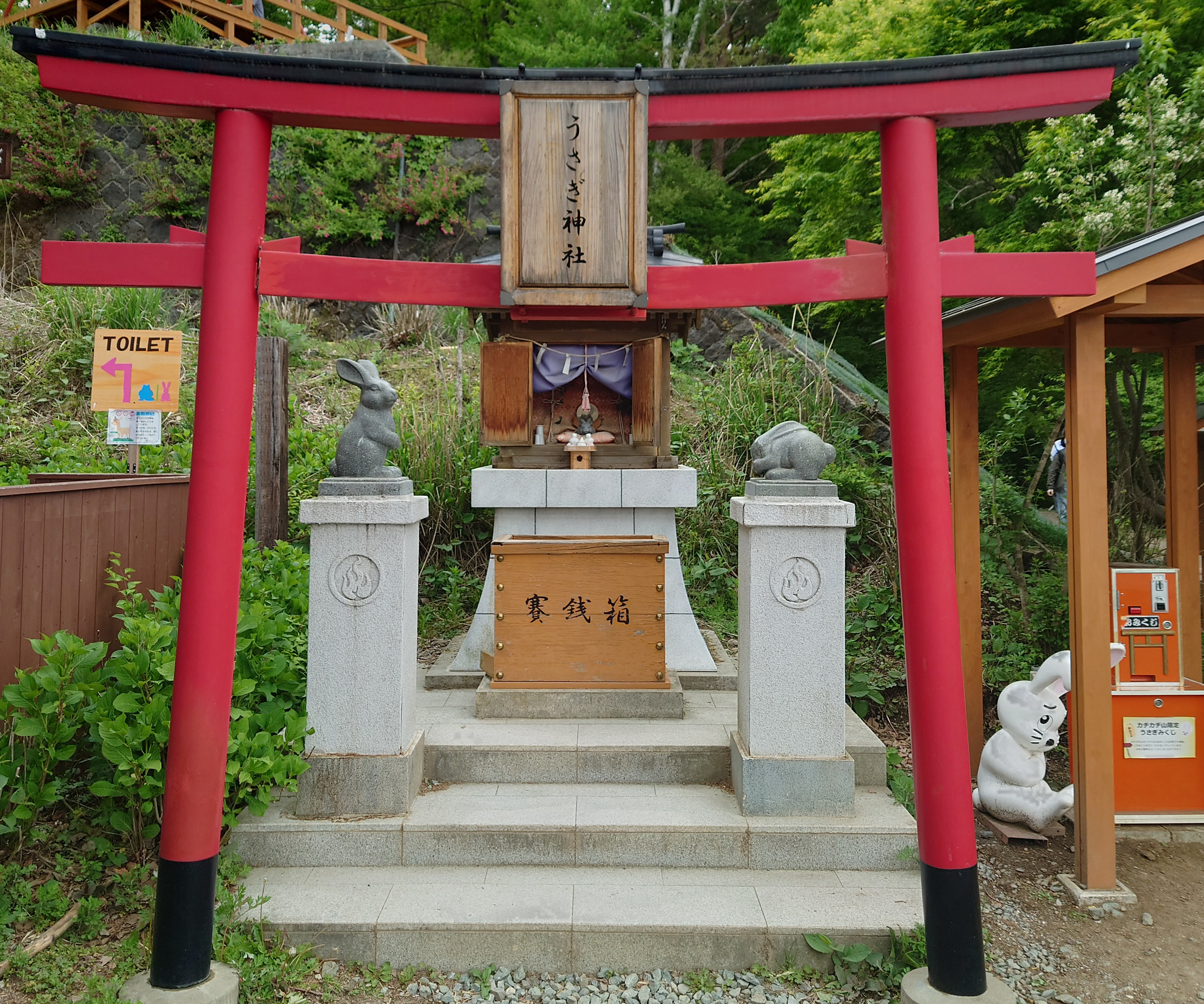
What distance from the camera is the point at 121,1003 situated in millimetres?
2902

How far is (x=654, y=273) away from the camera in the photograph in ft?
11.3

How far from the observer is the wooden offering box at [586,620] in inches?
202

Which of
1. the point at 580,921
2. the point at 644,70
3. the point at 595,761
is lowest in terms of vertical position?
the point at 580,921

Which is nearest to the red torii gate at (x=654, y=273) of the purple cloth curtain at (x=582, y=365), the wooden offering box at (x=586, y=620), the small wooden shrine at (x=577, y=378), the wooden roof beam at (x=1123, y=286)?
the wooden roof beam at (x=1123, y=286)

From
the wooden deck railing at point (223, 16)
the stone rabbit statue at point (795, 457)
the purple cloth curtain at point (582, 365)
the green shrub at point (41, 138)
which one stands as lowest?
the stone rabbit statue at point (795, 457)

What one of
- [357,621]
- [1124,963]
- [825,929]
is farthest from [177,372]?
[1124,963]

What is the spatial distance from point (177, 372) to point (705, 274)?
168 inches

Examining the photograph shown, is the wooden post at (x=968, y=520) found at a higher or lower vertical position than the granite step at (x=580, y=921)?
higher

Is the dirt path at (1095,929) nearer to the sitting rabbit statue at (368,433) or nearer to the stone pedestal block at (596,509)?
the stone pedestal block at (596,509)

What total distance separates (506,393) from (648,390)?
50.8 inches

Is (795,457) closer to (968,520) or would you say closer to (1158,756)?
(968,520)

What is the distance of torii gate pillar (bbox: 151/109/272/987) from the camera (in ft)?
9.93

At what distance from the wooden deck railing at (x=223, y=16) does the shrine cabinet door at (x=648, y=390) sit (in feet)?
43.5

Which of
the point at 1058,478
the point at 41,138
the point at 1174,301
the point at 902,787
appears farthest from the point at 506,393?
the point at 41,138
